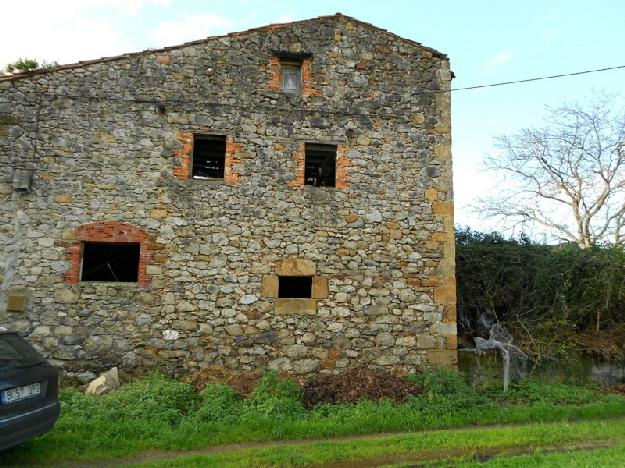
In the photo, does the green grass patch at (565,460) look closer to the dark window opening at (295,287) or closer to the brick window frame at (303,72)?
the dark window opening at (295,287)

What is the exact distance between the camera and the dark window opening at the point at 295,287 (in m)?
8.20

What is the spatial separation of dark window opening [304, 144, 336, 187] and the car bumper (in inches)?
231

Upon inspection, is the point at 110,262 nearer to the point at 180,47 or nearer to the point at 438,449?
the point at 180,47

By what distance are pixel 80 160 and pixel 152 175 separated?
126 cm

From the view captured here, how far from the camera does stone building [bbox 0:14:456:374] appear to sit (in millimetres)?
7504

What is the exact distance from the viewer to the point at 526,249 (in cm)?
1017

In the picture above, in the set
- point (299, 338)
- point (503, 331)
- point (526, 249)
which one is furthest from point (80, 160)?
point (526, 249)

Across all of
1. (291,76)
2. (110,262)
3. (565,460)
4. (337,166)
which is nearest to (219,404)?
(110,262)

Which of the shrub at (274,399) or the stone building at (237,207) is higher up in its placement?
the stone building at (237,207)

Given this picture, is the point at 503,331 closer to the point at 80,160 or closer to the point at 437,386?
the point at 437,386

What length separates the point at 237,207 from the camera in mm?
7973

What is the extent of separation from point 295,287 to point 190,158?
10.1 feet

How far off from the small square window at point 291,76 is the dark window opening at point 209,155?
163 centimetres

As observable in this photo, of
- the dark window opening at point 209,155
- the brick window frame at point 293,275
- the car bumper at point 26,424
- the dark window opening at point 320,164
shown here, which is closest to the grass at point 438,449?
the car bumper at point 26,424
